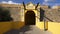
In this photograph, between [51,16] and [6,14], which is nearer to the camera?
[51,16]

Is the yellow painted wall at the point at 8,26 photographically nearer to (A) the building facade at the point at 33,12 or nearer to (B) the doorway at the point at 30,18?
(A) the building facade at the point at 33,12

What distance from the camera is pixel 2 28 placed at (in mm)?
18031

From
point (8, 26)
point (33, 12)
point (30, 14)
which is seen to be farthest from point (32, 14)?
point (8, 26)

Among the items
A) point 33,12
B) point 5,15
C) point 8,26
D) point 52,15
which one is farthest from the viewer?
point 5,15

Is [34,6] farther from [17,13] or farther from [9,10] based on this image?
[9,10]

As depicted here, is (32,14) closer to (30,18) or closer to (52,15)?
(30,18)

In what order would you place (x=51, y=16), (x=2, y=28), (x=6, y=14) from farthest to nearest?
(x=6, y=14) < (x=51, y=16) < (x=2, y=28)

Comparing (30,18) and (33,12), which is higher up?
(33,12)

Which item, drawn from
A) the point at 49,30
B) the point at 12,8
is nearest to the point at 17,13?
the point at 12,8

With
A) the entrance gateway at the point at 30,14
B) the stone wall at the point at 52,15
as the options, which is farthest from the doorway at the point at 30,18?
the stone wall at the point at 52,15

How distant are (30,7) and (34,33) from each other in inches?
306

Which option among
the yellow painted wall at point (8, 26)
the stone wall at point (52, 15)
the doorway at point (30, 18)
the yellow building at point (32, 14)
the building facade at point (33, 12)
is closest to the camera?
the yellow painted wall at point (8, 26)

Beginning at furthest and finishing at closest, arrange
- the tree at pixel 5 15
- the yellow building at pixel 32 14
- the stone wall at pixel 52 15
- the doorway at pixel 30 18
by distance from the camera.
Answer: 1. the tree at pixel 5 15
2. the doorway at pixel 30 18
3. the stone wall at pixel 52 15
4. the yellow building at pixel 32 14

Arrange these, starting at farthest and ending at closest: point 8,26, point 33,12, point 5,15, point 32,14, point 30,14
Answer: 1. point 5,15
2. point 30,14
3. point 32,14
4. point 33,12
5. point 8,26
